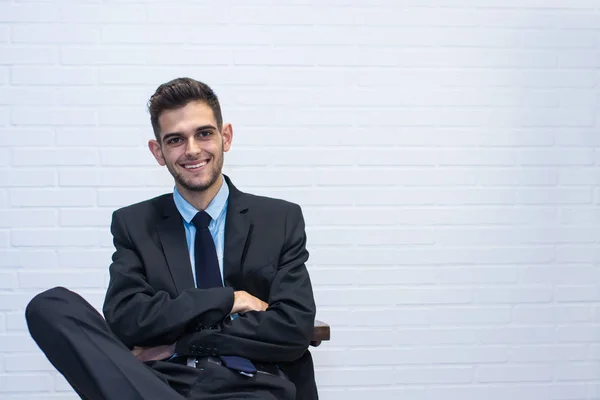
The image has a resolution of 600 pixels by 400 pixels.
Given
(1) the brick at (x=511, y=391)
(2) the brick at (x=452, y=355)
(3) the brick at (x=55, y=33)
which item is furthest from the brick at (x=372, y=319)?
(3) the brick at (x=55, y=33)

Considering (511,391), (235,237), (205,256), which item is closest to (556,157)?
(511,391)

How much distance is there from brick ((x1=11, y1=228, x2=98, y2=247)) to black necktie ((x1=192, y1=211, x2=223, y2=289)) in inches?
36.1

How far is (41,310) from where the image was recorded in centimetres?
174

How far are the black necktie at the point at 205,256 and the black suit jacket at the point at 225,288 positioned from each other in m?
0.03

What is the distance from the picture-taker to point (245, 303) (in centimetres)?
201

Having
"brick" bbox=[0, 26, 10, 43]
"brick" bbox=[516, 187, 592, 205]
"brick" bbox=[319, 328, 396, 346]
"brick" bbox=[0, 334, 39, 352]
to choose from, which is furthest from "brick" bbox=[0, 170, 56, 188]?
"brick" bbox=[516, 187, 592, 205]

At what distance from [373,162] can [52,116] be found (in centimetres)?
135

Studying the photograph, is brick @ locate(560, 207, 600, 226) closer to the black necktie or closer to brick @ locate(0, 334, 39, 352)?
the black necktie

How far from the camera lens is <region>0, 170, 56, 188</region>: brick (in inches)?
112

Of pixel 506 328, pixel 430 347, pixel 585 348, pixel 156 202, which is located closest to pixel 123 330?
pixel 156 202

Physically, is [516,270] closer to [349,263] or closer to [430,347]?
[430,347]

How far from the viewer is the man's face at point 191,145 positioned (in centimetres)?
211

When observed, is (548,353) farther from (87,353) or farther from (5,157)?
(5,157)

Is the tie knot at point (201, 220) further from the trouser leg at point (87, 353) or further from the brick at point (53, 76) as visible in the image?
the brick at point (53, 76)
